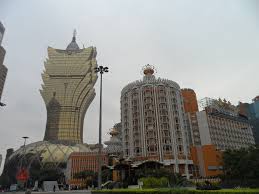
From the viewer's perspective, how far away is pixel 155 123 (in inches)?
3548

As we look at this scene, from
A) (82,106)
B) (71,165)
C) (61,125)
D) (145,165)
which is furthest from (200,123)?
(61,125)

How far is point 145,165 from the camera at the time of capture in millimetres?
41344

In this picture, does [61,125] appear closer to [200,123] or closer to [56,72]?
[56,72]

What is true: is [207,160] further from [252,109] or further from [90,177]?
[252,109]

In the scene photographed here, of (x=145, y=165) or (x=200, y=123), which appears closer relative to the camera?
(x=145, y=165)

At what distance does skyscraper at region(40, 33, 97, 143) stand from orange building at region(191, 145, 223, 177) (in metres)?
90.3

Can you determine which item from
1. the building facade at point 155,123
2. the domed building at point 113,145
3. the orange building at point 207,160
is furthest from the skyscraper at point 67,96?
the orange building at point 207,160

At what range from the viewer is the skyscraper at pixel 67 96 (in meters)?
164

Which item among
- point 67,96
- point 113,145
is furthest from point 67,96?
point 113,145

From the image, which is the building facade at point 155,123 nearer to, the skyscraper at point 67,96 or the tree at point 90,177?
the tree at point 90,177

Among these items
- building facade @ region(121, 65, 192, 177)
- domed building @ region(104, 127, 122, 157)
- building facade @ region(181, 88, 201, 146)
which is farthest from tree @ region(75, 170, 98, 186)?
building facade @ region(181, 88, 201, 146)

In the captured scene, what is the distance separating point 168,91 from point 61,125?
9368cm

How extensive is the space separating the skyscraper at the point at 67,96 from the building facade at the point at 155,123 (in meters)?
68.1

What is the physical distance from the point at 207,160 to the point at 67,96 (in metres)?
102
